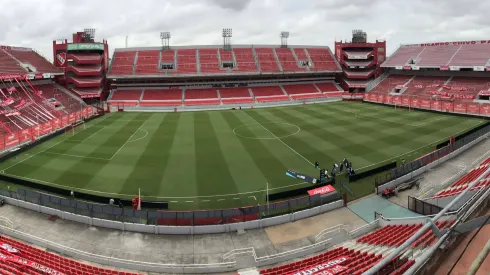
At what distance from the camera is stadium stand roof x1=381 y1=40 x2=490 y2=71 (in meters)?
59.4

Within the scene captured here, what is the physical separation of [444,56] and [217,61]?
47.9 metres

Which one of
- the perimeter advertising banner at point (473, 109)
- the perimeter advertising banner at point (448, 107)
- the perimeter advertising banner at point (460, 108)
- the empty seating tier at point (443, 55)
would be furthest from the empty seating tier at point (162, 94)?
the perimeter advertising banner at point (473, 109)

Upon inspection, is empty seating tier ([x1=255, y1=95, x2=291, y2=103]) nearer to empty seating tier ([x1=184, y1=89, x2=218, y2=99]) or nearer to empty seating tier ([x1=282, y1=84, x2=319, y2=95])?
empty seating tier ([x1=282, y1=84, x2=319, y2=95])

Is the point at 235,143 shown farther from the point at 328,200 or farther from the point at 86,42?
the point at 86,42

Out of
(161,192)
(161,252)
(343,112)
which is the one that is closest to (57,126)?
(161,192)

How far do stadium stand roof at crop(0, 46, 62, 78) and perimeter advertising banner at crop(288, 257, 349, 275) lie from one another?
53.2 metres

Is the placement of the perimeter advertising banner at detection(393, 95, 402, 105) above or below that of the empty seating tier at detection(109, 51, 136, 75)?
below

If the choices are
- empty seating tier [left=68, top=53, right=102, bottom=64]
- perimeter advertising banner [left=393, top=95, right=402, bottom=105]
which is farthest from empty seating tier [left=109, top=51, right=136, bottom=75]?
perimeter advertising banner [left=393, top=95, right=402, bottom=105]

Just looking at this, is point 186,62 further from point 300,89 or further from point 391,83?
point 391,83

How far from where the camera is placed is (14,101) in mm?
45312

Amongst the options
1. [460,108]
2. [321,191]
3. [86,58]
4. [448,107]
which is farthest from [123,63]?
[460,108]

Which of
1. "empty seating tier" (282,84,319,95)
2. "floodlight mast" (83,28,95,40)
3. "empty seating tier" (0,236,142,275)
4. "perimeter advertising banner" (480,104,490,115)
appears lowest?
"empty seating tier" (0,236,142,275)

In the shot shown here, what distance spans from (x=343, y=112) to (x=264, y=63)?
29.7 metres

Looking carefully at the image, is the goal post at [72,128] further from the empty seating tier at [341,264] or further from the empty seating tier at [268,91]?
the empty seating tier at [341,264]
